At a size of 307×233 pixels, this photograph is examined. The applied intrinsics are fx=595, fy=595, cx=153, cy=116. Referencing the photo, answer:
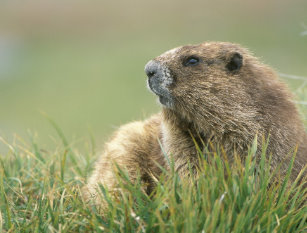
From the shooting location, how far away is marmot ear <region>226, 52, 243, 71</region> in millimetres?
4578

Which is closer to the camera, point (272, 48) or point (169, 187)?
point (169, 187)

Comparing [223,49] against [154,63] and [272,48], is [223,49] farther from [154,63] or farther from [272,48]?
[272,48]

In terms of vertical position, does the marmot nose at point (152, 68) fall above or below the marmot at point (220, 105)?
above

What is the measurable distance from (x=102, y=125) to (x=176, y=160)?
1061 cm

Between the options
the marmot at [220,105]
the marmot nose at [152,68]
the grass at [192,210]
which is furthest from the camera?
the marmot nose at [152,68]

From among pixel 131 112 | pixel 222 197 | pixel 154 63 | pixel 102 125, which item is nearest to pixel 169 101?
pixel 154 63

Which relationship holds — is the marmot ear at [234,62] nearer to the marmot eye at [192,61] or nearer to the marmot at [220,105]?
the marmot at [220,105]

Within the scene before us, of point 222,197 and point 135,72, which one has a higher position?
point 222,197

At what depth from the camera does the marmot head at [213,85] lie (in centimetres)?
437

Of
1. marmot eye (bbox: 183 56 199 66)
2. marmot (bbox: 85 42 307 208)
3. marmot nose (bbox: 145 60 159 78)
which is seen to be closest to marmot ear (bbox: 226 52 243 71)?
marmot (bbox: 85 42 307 208)

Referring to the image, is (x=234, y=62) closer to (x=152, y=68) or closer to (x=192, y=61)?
(x=192, y=61)

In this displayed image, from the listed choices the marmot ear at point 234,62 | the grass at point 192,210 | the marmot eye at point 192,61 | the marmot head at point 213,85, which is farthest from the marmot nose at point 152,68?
the grass at point 192,210

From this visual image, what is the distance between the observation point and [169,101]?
448 cm

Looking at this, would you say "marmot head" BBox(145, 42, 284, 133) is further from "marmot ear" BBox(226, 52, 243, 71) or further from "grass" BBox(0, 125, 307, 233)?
"grass" BBox(0, 125, 307, 233)
